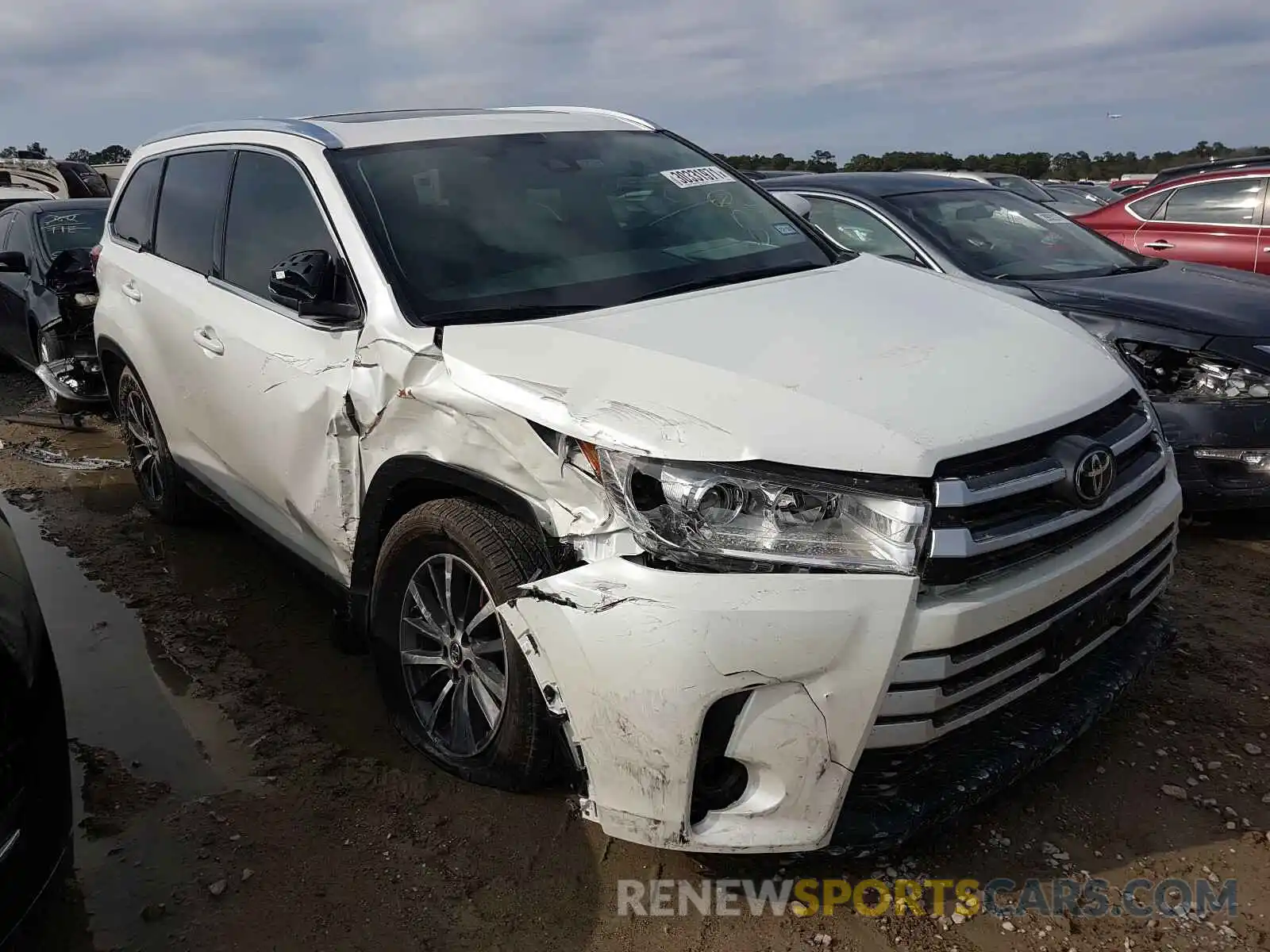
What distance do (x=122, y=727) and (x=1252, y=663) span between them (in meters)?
3.71

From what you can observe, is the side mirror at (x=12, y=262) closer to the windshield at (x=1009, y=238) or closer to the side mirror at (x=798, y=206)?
the side mirror at (x=798, y=206)

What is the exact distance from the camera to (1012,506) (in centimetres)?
230

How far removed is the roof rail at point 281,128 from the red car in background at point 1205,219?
670 cm

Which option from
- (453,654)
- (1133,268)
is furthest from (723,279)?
(1133,268)

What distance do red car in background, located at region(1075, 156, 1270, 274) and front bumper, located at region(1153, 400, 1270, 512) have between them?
4.53 m

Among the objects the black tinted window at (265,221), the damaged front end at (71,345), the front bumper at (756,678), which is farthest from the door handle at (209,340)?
the damaged front end at (71,345)

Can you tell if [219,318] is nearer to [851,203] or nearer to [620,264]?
[620,264]

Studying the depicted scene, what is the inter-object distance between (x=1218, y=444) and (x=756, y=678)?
308 centimetres

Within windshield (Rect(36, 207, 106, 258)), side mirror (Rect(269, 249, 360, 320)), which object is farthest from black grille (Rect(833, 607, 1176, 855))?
windshield (Rect(36, 207, 106, 258))

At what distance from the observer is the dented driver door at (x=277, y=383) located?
10.3 feet

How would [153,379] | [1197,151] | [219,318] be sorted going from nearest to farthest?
[219,318] → [153,379] → [1197,151]

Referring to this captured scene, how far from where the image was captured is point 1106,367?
283 centimetres

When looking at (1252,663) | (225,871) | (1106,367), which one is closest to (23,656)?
(225,871)

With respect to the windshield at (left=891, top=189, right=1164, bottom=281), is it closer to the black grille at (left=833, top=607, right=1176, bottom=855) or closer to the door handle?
the black grille at (left=833, top=607, right=1176, bottom=855)
